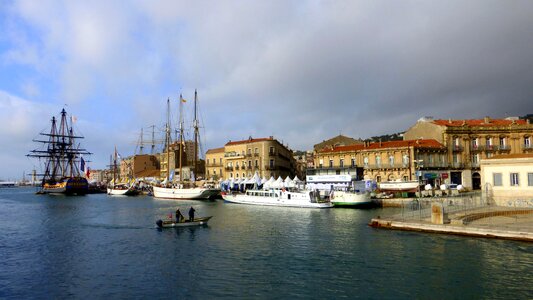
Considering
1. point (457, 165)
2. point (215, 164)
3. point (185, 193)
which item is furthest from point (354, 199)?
point (215, 164)

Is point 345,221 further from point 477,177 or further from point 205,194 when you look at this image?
point 205,194

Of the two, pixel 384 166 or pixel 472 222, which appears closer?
pixel 472 222

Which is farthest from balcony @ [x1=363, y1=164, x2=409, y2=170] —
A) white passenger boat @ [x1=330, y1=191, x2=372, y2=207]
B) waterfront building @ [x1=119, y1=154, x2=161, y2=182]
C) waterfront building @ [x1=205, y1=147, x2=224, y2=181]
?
waterfront building @ [x1=119, y1=154, x2=161, y2=182]

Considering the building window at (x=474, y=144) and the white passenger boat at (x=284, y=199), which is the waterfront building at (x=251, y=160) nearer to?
the white passenger boat at (x=284, y=199)

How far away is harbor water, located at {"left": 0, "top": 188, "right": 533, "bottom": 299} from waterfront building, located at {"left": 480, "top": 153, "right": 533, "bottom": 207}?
1537 cm

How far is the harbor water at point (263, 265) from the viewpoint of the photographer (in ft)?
60.4

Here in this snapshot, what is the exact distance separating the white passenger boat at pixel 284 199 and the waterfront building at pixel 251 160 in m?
23.6

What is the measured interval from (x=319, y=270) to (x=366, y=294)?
Answer: 4.43 m

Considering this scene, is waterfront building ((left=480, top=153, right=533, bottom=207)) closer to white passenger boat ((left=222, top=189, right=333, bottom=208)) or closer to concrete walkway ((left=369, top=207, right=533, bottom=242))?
concrete walkway ((left=369, top=207, right=533, bottom=242))

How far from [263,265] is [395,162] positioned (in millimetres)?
52221

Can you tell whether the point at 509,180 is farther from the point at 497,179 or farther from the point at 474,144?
the point at 474,144

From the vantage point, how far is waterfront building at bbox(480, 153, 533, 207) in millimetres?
39406

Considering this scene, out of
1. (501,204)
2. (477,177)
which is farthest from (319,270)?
(477,177)

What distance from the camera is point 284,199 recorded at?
198 feet
